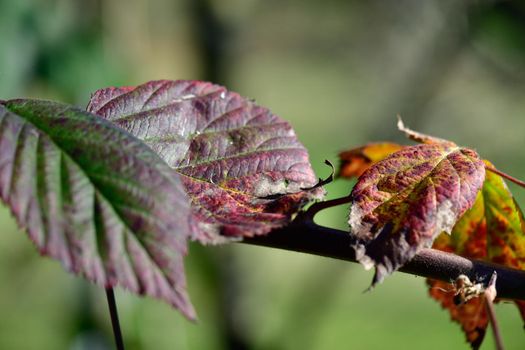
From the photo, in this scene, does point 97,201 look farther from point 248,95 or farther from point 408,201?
point 248,95

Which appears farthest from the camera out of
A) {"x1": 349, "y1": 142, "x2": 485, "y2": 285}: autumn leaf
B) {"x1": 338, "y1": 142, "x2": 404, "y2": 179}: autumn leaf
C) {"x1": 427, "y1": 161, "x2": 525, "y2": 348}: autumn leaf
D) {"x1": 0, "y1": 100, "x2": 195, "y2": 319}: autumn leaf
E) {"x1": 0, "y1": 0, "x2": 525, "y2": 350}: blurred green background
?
{"x1": 0, "y1": 0, "x2": 525, "y2": 350}: blurred green background

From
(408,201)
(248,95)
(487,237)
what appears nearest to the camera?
(408,201)

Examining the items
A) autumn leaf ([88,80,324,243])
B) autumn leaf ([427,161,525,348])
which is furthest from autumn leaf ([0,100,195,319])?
autumn leaf ([427,161,525,348])

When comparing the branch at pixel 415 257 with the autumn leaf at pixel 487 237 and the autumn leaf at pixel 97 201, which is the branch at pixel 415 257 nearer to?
the autumn leaf at pixel 97 201

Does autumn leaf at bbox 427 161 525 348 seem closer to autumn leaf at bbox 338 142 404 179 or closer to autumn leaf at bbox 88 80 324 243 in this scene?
autumn leaf at bbox 338 142 404 179

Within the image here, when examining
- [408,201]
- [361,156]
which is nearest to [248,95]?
[361,156]

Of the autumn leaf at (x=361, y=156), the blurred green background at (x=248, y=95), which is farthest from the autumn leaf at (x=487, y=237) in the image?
the blurred green background at (x=248, y=95)
